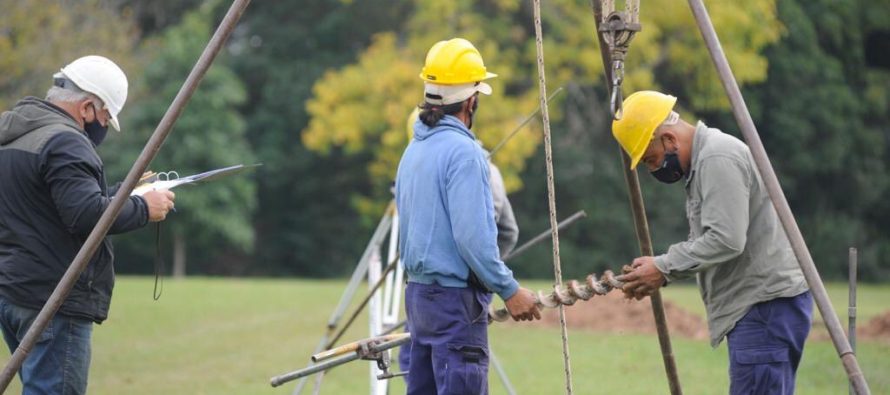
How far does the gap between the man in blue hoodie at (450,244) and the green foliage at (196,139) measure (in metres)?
31.6

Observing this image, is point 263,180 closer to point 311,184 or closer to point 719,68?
point 311,184

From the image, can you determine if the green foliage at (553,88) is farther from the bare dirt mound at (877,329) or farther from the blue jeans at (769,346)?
the blue jeans at (769,346)

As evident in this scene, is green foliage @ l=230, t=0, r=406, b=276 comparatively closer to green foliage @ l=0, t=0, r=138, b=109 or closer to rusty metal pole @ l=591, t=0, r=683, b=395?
green foliage @ l=0, t=0, r=138, b=109

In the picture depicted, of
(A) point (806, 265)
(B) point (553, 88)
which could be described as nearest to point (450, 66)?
(A) point (806, 265)

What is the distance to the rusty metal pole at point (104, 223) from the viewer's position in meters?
5.70

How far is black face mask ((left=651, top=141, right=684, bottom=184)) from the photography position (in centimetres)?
601

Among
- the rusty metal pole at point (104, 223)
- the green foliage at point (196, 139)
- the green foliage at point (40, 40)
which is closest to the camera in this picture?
the rusty metal pole at point (104, 223)

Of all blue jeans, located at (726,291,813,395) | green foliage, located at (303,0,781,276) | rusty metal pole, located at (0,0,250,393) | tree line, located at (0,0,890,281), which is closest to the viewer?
rusty metal pole, located at (0,0,250,393)

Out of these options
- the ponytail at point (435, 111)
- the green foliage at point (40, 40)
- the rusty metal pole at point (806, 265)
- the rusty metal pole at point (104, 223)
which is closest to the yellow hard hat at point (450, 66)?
the ponytail at point (435, 111)

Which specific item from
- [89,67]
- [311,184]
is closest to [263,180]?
[311,184]

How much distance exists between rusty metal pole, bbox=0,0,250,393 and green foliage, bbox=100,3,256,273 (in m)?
31.2

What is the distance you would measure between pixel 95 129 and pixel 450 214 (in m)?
1.94

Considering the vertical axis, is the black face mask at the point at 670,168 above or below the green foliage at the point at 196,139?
above

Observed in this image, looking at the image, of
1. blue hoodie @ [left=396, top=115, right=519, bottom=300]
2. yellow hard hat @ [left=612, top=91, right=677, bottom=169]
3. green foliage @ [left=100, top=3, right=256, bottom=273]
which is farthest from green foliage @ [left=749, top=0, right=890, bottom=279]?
blue hoodie @ [left=396, top=115, right=519, bottom=300]
